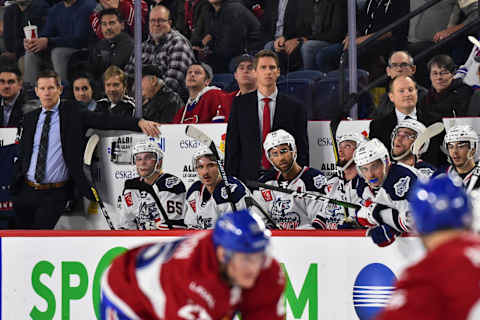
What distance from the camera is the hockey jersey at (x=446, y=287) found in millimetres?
2773

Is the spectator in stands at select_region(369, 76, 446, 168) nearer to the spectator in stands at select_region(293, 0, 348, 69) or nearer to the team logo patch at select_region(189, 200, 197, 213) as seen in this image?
the spectator in stands at select_region(293, 0, 348, 69)

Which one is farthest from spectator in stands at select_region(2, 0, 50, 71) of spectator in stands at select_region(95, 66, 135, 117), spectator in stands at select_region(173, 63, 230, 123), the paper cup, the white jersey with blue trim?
the white jersey with blue trim

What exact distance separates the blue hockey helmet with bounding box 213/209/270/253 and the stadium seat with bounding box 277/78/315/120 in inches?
149

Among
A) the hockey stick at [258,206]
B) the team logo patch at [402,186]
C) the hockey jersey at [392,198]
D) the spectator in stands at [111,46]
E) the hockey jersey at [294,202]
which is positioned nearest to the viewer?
the hockey jersey at [392,198]

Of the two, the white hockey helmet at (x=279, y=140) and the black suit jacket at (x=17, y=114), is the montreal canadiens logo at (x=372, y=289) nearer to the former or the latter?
the white hockey helmet at (x=279, y=140)

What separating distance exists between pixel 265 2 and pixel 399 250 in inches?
106

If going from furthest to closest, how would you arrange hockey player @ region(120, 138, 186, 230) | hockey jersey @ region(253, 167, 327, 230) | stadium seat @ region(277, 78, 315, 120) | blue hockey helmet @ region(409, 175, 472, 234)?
stadium seat @ region(277, 78, 315, 120) → hockey player @ region(120, 138, 186, 230) → hockey jersey @ region(253, 167, 327, 230) → blue hockey helmet @ region(409, 175, 472, 234)

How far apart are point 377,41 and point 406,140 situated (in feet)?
3.70

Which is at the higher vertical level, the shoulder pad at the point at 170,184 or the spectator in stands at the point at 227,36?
the spectator in stands at the point at 227,36

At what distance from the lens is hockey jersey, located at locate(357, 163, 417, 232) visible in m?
5.73

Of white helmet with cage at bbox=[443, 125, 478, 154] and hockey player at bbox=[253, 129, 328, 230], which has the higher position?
white helmet with cage at bbox=[443, 125, 478, 154]

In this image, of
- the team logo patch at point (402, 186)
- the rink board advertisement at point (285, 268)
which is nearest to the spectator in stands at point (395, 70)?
the team logo patch at point (402, 186)

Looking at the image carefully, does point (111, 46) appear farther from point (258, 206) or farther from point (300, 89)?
point (258, 206)

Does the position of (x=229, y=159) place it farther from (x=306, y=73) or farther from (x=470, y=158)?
(x=470, y=158)
